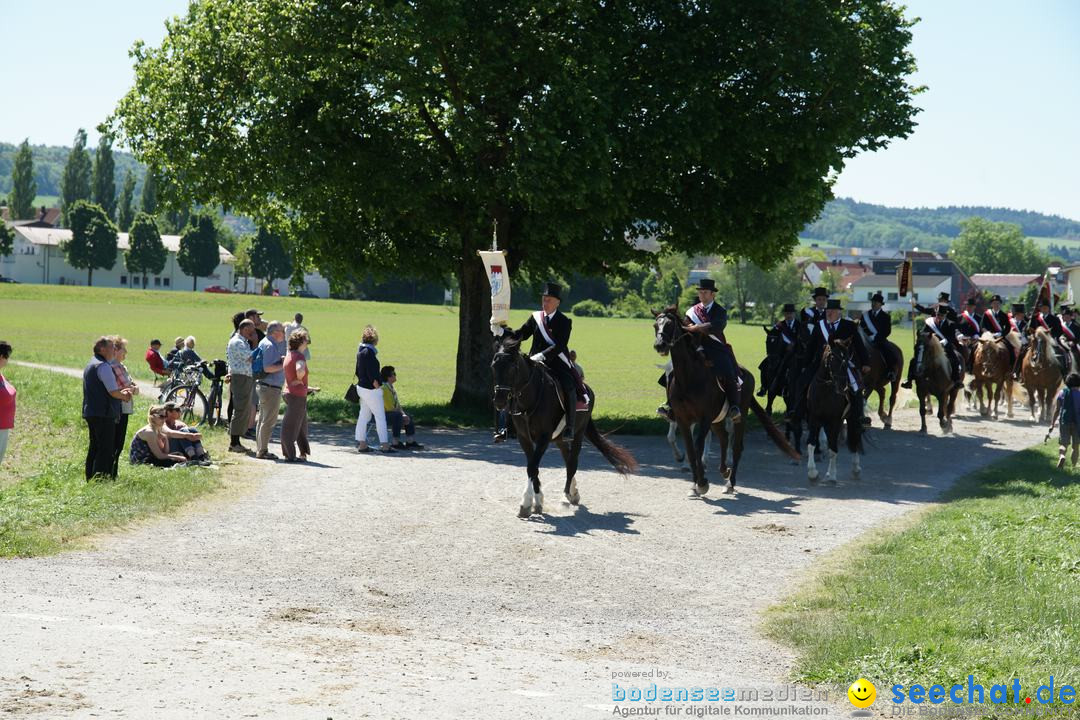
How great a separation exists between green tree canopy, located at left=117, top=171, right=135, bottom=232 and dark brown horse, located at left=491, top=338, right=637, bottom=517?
151449mm

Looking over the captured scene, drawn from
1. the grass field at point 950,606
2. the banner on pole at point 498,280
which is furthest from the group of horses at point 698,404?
the grass field at point 950,606

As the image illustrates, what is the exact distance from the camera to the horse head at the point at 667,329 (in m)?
16.0

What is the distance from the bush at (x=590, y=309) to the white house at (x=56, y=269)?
50094 millimetres

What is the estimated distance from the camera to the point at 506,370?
47.1 ft

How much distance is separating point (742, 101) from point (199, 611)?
685 inches

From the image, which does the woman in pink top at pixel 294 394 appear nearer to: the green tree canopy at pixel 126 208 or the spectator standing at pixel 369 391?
the spectator standing at pixel 369 391

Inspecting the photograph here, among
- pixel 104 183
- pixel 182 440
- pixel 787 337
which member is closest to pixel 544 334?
pixel 182 440

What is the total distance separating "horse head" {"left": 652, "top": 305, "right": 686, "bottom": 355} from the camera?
1602 centimetres

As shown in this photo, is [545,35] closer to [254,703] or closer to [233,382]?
[233,382]

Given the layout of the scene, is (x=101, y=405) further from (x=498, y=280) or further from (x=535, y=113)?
(x=535, y=113)

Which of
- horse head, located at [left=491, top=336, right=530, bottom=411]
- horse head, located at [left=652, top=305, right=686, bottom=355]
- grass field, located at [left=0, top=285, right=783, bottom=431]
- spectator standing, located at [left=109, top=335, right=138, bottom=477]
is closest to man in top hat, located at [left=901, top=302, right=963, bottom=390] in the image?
grass field, located at [left=0, top=285, right=783, bottom=431]

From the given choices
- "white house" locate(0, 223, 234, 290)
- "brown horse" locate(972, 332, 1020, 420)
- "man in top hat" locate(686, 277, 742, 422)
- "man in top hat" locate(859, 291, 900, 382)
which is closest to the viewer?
"man in top hat" locate(686, 277, 742, 422)

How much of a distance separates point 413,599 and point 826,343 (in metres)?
10.5

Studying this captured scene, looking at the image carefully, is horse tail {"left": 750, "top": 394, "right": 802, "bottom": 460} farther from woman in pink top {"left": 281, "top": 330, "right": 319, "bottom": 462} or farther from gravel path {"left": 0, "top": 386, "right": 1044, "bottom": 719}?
woman in pink top {"left": 281, "top": 330, "right": 319, "bottom": 462}
